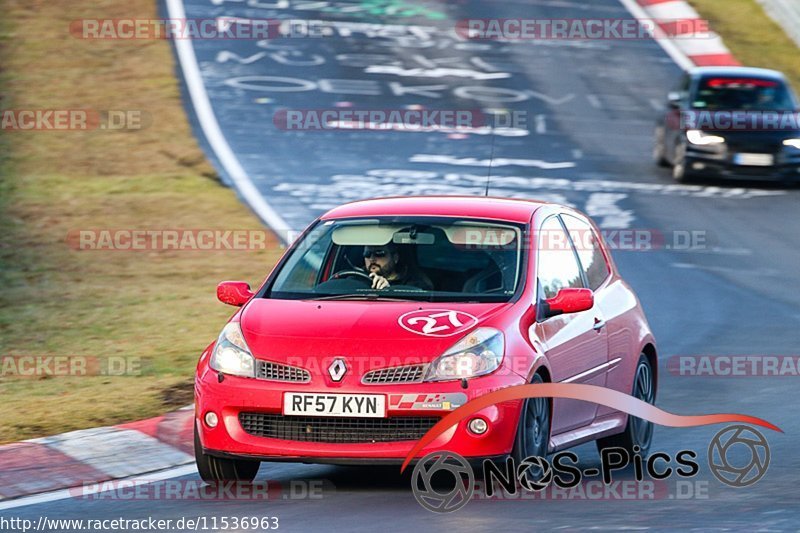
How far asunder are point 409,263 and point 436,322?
3.05 feet

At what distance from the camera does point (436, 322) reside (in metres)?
8.77

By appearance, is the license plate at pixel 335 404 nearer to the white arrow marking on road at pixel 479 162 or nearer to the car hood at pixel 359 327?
the car hood at pixel 359 327

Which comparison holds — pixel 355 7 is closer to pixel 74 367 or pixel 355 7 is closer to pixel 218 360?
pixel 74 367

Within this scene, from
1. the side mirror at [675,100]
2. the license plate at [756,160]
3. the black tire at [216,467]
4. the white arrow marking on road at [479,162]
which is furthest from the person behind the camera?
the side mirror at [675,100]

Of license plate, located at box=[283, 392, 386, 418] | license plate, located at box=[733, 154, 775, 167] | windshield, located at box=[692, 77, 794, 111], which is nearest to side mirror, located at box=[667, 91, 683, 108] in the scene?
windshield, located at box=[692, 77, 794, 111]

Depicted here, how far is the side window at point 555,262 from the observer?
961 cm

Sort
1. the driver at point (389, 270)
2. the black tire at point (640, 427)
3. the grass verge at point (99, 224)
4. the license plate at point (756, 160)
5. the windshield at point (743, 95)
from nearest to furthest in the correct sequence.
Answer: the driver at point (389, 270) < the black tire at point (640, 427) < the grass verge at point (99, 224) < the license plate at point (756, 160) < the windshield at point (743, 95)

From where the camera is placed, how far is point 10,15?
107 feet

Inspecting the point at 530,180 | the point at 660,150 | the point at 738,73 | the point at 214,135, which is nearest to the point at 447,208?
the point at 530,180

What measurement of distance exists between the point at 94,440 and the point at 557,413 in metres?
2.85

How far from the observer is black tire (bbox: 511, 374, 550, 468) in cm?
860

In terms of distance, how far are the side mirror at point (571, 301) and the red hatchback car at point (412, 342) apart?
0.03ft

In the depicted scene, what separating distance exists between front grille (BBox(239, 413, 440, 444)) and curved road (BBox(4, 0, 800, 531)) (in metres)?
0.30

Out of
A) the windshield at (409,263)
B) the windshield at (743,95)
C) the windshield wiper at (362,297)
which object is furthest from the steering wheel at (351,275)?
the windshield at (743,95)
